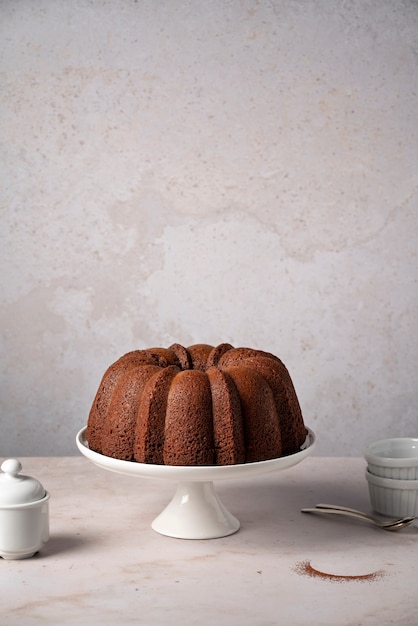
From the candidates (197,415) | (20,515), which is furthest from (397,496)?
(20,515)

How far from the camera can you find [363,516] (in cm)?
141

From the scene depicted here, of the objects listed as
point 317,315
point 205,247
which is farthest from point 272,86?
point 317,315

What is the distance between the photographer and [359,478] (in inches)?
66.5

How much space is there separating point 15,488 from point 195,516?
0.30 meters

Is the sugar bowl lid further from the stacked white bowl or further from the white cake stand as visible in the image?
the stacked white bowl

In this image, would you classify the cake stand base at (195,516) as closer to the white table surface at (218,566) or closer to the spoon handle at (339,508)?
the white table surface at (218,566)

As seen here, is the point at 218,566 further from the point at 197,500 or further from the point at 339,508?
the point at 339,508

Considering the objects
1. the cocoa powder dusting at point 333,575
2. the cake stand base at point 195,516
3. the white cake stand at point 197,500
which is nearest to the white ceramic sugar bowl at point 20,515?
the white cake stand at point 197,500

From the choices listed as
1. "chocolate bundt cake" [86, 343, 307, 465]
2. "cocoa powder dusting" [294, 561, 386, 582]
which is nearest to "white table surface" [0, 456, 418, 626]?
"cocoa powder dusting" [294, 561, 386, 582]

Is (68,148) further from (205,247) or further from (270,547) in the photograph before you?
(270,547)

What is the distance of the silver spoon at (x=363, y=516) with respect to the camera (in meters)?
1.38

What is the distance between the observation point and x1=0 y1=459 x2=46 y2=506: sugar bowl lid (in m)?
1.23

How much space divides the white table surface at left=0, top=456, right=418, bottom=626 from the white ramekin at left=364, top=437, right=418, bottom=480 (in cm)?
9

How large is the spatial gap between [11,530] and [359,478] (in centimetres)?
75
